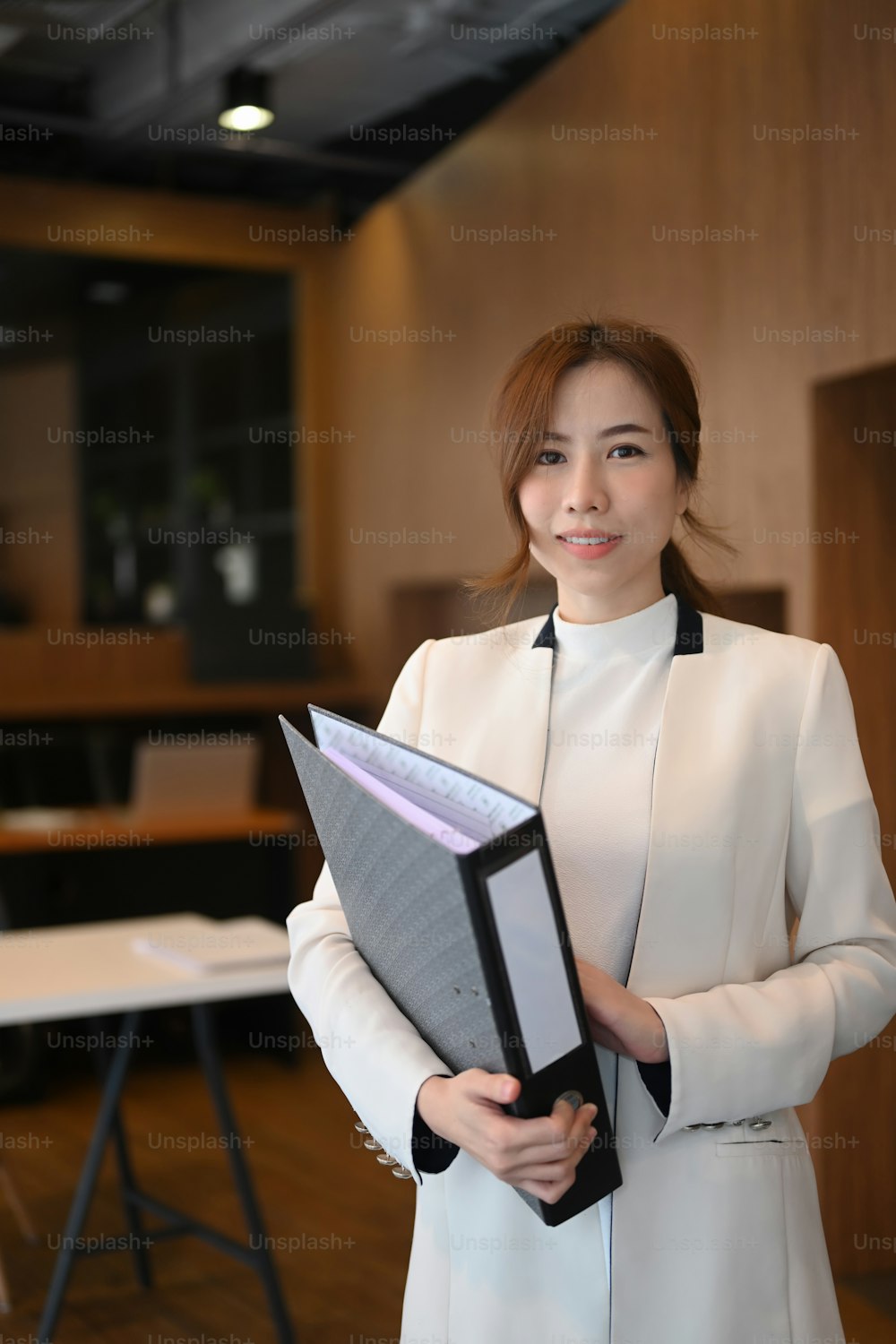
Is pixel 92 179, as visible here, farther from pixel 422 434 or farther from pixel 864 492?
pixel 864 492

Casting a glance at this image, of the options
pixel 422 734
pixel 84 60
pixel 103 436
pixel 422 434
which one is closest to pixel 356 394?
pixel 422 434

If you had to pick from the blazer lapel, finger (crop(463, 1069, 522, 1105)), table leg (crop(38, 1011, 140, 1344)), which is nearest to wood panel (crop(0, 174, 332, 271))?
table leg (crop(38, 1011, 140, 1344))

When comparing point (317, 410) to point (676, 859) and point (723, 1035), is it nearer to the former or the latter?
point (676, 859)

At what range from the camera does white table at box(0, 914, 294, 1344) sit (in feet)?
9.18

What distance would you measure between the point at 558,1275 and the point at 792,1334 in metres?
0.25

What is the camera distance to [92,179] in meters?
6.39

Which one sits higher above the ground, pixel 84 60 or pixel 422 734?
pixel 84 60

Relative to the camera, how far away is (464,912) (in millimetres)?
1130

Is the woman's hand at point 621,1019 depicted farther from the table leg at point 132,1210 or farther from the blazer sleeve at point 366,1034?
the table leg at point 132,1210

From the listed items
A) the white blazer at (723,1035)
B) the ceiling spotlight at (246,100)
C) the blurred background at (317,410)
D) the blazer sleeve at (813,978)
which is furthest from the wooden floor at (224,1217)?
the ceiling spotlight at (246,100)

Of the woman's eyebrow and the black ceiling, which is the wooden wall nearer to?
the black ceiling

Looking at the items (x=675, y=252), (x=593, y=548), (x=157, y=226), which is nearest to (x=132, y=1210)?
(x=593, y=548)

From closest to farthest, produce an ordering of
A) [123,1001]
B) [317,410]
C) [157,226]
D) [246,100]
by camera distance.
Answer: [123,1001] < [246,100] < [157,226] < [317,410]

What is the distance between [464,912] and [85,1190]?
2.22 m
